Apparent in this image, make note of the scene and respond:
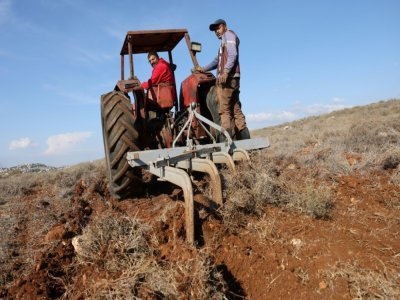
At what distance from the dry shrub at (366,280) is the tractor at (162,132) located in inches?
46.5

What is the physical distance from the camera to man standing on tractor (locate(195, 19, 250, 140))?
489 cm

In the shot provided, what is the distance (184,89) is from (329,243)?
11.0ft

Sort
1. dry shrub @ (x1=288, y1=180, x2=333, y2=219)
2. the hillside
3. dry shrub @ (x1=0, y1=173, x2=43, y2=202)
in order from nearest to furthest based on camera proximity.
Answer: the hillside < dry shrub @ (x1=288, y1=180, x2=333, y2=219) < dry shrub @ (x1=0, y1=173, x2=43, y2=202)

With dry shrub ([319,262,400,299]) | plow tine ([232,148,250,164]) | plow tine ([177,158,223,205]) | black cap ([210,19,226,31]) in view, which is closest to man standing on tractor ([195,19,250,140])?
black cap ([210,19,226,31])

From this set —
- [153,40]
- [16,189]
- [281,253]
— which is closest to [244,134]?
[153,40]

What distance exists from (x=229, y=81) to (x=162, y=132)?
1.18 meters

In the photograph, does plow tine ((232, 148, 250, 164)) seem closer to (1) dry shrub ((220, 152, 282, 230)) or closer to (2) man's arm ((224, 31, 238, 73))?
(1) dry shrub ((220, 152, 282, 230))

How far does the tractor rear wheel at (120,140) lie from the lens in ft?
14.4

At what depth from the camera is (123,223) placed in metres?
2.81

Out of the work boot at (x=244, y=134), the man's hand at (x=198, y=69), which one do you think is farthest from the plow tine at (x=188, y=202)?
the man's hand at (x=198, y=69)

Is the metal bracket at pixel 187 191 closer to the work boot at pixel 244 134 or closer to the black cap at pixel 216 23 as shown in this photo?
the work boot at pixel 244 134

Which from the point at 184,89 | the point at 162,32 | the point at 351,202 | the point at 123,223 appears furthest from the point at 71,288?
the point at 162,32

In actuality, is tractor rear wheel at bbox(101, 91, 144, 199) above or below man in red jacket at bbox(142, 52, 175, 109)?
below

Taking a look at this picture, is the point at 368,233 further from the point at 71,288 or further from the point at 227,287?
the point at 71,288
